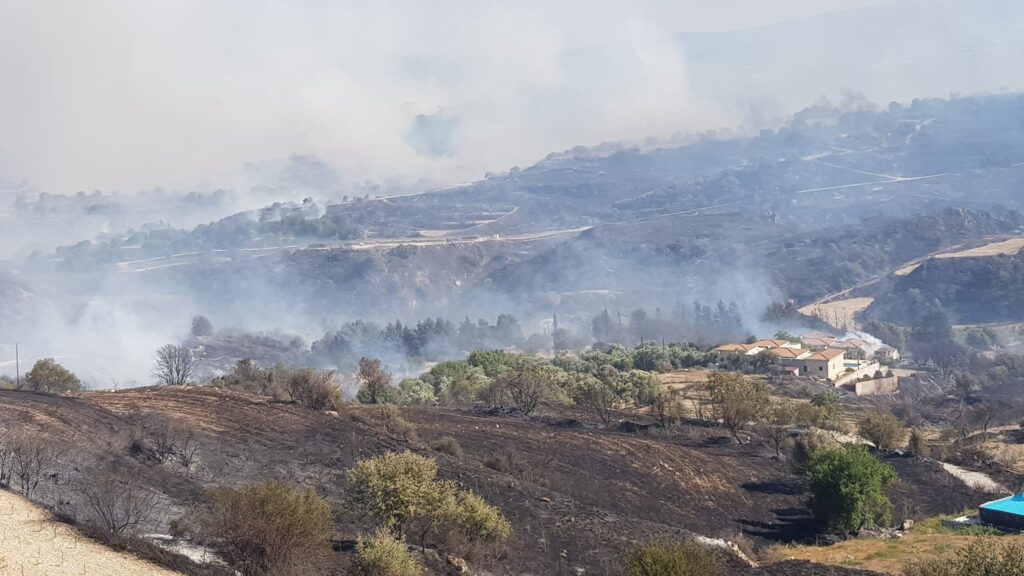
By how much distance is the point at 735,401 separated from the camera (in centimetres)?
5319

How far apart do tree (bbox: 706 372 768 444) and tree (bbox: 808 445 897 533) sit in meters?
12.9

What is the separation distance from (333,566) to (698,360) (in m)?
67.5

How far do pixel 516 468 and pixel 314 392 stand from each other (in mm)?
10813

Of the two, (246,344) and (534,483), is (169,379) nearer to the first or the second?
(534,483)

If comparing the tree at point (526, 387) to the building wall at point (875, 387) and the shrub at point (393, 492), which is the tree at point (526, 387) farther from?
the building wall at point (875, 387)

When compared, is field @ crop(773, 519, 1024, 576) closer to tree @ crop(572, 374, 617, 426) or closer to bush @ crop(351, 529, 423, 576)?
bush @ crop(351, 529, 423, 576)

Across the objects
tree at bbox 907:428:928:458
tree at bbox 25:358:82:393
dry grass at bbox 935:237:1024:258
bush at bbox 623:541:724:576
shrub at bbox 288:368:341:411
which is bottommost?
tree at bbox 907:428:928:458

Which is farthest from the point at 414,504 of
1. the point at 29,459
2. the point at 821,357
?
the point at 821,357

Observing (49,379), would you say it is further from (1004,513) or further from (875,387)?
(875,387)

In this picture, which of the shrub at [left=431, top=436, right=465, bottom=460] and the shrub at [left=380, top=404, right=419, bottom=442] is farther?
the shrub at [left=380, top=404, right=419, bottom=442]

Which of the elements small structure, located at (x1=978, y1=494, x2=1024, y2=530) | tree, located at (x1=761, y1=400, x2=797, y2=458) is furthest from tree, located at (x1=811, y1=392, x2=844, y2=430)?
small structure, located at (x1=978, y1=494, x2=1024, y2=530)

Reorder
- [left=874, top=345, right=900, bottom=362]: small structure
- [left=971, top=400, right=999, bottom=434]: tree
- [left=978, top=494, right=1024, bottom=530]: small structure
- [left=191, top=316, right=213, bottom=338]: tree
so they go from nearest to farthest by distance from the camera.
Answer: [left=978, top=494, right=1024, bottom=530]: small structure, [left=971, top=400, right=999, bottom=434]: tree, [left=874, top=345, right=900, bottom=362]: small structure, [left=191, top=316, right=213, bottom=338]: tree

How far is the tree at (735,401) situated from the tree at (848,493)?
12853mm

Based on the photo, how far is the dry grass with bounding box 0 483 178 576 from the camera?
20484 millimetres
